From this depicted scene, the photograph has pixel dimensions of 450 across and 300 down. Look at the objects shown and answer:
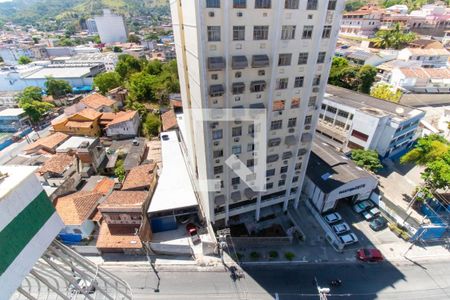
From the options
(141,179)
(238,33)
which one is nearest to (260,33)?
(238,33)

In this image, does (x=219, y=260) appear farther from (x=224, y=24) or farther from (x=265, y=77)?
(x=224, y=24)

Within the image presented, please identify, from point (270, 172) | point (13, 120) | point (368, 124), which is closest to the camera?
point (270, 172)

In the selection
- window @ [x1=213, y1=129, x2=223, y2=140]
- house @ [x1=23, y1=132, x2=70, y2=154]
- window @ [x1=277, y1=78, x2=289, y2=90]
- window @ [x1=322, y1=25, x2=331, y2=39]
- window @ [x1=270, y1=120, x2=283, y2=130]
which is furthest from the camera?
house @ [x1=23, y1=132, x2=70, y2=154]

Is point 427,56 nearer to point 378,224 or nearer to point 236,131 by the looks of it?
point 378,224

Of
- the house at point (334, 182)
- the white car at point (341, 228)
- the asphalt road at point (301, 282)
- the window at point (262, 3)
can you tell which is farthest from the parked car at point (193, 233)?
the window at point (262, 3)

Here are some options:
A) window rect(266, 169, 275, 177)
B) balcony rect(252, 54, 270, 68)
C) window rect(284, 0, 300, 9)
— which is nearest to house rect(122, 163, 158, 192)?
window rect(266, 169, 275, 177)

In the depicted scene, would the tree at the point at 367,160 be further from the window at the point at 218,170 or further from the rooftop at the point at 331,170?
the window at the point at 218,170

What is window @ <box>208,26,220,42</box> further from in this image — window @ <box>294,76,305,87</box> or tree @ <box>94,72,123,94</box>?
tree @ <box>94,72,123,94</box>

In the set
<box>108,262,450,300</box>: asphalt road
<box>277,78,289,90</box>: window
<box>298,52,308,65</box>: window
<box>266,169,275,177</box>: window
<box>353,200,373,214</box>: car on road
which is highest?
<box>298,52,308,65</box>: window
